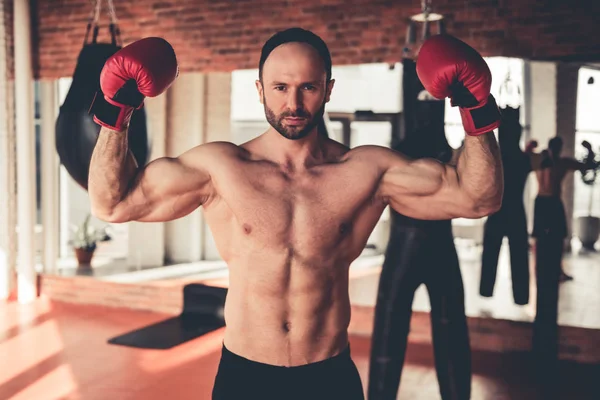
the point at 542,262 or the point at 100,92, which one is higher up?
the point at 100,92

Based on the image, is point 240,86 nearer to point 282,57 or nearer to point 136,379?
point 136,379

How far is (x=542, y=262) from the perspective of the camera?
12.8ft

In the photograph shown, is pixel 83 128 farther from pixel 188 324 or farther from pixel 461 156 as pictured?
pixel 188 324

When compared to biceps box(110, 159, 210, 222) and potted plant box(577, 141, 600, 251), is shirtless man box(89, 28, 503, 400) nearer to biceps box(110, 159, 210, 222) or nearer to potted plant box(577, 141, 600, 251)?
biceps box(110, 159, 210, 222)

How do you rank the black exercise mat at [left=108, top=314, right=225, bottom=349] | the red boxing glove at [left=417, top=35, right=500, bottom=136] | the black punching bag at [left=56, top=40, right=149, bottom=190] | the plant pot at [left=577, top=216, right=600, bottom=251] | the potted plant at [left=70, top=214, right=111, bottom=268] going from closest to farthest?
1. the red boxing glove at [left=417, top=35, right=500, bottom=136]
2. the black punching bag at [left=56, top=40, right=149, bottom=190]
3. the plant pot at [left=577, top=216, right=600, bottom=251]
4. the black exercise mat at [left=108, top=314, right=225, bottom=349]
5. the potted plant at [left=70, top=214, right=111, bottom=268]

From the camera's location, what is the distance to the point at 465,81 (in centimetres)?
141

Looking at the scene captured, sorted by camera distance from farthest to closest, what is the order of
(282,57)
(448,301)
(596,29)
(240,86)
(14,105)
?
(14,105), (240,86), (596,29), (448,301), (282,57)

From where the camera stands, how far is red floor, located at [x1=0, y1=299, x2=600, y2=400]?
10.8ft

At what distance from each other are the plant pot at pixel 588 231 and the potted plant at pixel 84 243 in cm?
413

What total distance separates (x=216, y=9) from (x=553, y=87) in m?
2.58

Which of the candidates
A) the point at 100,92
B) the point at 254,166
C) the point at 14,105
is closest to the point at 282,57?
the point at 254,166

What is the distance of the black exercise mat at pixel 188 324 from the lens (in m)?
4.20

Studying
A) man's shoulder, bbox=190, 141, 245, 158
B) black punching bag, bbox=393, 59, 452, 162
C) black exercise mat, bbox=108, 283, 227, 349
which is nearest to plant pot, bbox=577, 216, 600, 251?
black punching bag, bbox=393, 59, 452, 162

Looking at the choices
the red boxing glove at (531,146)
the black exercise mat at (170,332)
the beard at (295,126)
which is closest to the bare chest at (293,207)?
the beard at (295,126)
